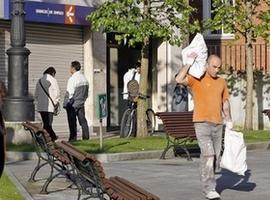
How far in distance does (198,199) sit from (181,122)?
5.31 metres

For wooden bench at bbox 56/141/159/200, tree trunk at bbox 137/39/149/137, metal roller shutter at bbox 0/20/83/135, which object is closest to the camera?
wooden bench at bbox 56/141/159/200

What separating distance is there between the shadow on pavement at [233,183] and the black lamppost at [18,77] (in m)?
4.94

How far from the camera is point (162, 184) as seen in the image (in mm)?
12039

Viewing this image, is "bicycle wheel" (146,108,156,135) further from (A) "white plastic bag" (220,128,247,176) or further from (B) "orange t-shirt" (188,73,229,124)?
(B) "orange t-shirt" (188,73,229,124)

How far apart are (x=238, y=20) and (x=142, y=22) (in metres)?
4.63

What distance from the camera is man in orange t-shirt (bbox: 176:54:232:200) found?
10.3 m

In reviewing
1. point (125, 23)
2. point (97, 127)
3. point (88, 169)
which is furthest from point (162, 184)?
point (97, 127)

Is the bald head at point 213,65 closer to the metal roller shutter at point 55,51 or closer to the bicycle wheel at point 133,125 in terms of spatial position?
the bicycle wheel at point 133,125

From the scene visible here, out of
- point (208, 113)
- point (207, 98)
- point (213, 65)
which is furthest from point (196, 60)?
point (208, 113)

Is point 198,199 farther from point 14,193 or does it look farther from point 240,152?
point 14,193

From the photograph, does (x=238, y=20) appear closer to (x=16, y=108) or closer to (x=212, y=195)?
(x=16, y=108)

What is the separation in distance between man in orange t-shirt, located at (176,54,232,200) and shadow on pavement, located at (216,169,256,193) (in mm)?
1211

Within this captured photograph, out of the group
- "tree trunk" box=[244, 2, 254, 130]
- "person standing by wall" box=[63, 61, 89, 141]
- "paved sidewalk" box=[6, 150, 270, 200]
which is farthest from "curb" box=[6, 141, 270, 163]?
"tree trunk" box=[244, 2, 254, 130]

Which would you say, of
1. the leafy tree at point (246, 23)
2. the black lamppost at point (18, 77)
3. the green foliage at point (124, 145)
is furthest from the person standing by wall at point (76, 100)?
the leafy tree at point (246, 23)
